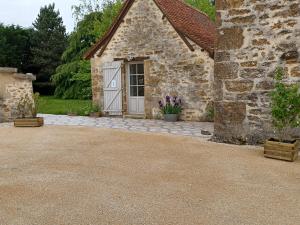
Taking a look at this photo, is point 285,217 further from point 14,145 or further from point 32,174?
point 14,145

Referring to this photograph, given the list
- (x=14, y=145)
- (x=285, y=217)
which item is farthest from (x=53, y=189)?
(x=14, y=145)

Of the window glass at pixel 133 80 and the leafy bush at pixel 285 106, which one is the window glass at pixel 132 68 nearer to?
the window glass at pixel 133 80

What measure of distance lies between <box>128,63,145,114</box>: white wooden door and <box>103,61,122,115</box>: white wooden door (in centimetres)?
37

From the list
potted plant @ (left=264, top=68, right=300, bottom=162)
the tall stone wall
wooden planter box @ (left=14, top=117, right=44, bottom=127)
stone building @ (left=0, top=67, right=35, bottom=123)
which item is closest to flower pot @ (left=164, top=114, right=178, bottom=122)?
the tall stone wall

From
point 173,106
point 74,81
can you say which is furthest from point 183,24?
point 74,81

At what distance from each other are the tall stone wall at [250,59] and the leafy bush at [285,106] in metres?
0.45

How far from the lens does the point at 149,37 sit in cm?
1052

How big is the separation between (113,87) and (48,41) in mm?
16917

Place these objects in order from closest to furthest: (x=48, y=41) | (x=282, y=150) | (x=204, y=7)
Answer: (x=282, y=150) < (x=204, y=7) < (x=48, y=41)

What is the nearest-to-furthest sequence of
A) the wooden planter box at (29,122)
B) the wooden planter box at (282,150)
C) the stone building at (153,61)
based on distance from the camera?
the wooden planter box at (282,150)
the wooden planter box at (29,122)
the stone building at (153,61)

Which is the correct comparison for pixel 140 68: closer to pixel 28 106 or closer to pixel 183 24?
pixel 183 24

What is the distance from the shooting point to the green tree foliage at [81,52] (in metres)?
18.9

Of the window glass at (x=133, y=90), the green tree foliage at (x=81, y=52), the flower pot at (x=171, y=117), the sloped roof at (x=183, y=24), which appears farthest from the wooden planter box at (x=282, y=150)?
the green tree foliage at (x=81, y=52)

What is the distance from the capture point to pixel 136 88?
1133cm
